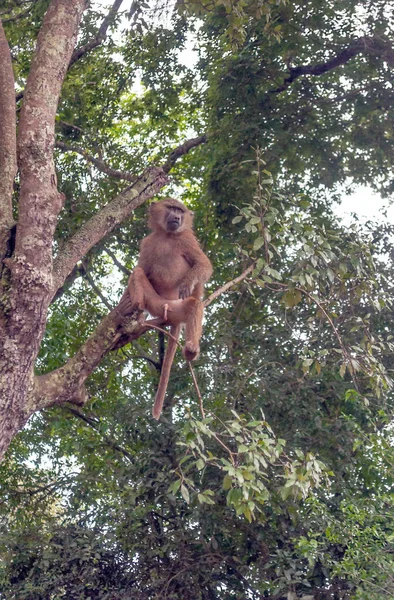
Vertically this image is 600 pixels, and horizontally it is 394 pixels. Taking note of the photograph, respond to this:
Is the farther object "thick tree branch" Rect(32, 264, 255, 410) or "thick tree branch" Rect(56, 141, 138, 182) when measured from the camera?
"thick tree branch" Rect(56, 141, 138, 182)

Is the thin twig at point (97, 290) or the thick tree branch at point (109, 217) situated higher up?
the thin twig at point (97, 290)

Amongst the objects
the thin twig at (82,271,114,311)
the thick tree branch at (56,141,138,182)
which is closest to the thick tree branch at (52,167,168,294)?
the thick tree branch at (56,141,138,182)

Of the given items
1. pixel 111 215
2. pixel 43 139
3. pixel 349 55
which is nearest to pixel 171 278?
pixel 111 215

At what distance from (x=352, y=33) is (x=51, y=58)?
493cm

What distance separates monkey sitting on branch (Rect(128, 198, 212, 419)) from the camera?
538cm

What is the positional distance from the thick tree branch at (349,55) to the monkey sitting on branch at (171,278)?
9.66ft

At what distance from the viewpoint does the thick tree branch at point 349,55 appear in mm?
8344

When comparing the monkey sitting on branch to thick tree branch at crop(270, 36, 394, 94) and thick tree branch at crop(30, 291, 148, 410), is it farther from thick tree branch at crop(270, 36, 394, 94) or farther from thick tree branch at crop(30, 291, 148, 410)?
thick tree branch at crop(270, 36, 394, 94)

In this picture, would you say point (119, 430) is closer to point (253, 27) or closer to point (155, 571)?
point (155, 571)

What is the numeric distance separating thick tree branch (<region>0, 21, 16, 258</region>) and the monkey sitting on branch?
1.09m

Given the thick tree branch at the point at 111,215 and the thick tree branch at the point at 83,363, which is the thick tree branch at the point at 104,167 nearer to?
the thick tree branch at the point at 111,215

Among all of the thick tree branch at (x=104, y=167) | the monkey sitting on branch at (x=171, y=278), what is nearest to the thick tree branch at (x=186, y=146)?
the thick tree branch at (x=104, y=167)

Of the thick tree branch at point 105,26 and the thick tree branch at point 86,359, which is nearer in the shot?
the thick tree branch at point 86,359

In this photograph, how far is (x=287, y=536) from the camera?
6582 mm
